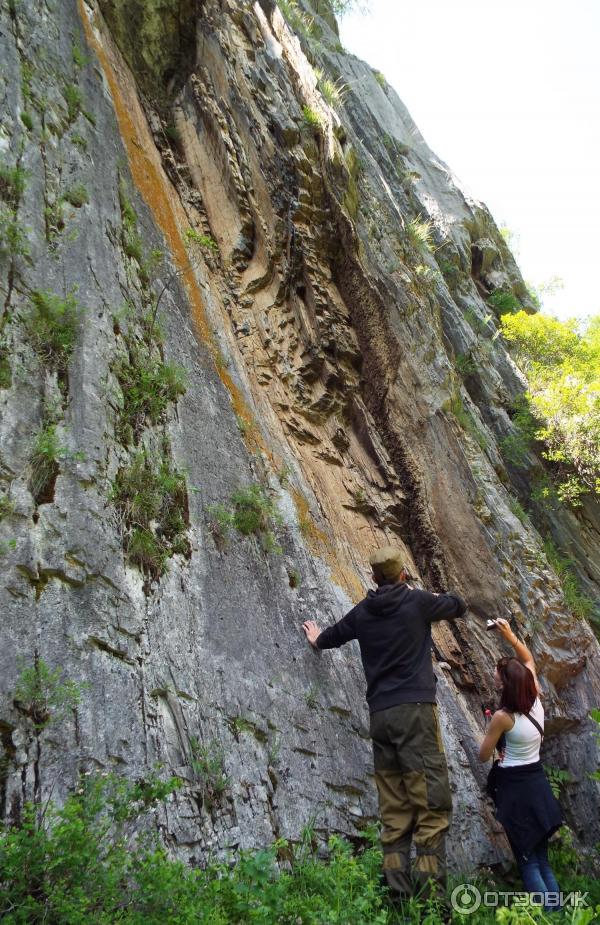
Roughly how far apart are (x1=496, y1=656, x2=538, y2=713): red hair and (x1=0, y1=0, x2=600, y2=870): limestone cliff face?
976mm

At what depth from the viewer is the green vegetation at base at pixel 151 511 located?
434 centimetres

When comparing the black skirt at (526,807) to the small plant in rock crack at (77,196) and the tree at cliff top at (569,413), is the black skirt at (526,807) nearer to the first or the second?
the small plant in rock crack at (77,196)

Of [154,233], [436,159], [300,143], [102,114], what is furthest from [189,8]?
[436,159]

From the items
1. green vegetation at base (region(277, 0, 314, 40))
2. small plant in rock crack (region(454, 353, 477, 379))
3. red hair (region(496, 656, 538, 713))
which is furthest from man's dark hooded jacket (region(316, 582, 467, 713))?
green vegetation at base (region(277, 0, 314, 40))

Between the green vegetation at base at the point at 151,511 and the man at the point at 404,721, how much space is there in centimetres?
149

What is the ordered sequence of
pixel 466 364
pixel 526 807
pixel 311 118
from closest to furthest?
1. pixel 526 807
2. pixel 311 118
3. pixel 466 364

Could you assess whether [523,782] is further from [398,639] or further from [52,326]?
[52,326]

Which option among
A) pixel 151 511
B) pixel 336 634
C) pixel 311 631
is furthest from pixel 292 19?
pixel 336 634

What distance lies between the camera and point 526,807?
461 centimetres

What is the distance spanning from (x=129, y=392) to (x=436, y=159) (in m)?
16.6

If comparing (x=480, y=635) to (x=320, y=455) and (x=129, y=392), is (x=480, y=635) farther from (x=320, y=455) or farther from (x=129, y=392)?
(x=129, y=392)

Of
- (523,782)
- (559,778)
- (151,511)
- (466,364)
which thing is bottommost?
(559,778)

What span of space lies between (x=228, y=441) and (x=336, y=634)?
2.20 metres

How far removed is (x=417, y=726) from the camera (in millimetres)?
4195
